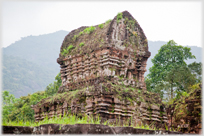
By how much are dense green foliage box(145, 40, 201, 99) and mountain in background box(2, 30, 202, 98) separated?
2460 cm

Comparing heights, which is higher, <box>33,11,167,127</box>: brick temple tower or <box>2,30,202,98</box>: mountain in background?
<box>2,30,202,98</box>: mountain in background

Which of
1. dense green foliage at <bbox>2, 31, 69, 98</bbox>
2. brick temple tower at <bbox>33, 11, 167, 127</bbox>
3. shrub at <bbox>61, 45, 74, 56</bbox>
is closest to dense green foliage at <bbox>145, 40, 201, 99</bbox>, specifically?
brick temple tower at <bbox>33, 11, 167, 127</bbox>

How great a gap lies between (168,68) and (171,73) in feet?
6.51

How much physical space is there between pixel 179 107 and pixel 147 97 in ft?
4.91

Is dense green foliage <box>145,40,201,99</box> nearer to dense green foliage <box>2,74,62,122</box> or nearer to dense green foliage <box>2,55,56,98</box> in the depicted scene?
dense green foliage <box>2,74,62,122</box>

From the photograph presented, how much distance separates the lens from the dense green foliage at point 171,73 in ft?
68.6

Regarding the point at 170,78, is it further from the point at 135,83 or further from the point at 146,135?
the point at 146,135

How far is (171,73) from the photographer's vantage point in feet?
69.5

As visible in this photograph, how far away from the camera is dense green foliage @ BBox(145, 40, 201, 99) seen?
2092 cm

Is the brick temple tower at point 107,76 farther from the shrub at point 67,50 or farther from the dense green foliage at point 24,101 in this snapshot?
the dense green foliage at point 24,101

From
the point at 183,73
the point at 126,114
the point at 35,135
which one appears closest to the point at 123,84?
the point at 126,114


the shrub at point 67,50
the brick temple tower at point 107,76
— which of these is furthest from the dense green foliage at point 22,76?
the brick temple tower at point 107,76

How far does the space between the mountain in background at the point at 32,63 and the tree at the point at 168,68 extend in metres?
24.5

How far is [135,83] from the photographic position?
1278 centimetres
